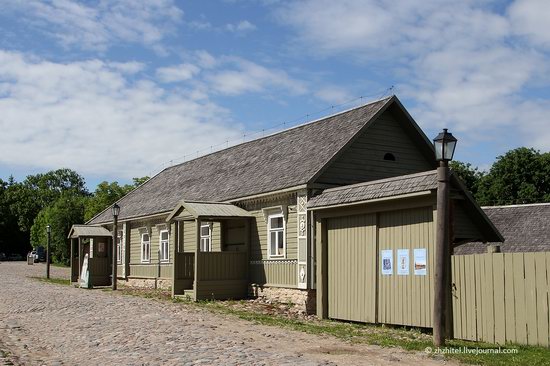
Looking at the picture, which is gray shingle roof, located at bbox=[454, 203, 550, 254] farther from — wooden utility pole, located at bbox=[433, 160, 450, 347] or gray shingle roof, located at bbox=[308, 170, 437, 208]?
wooden utility pole, located at bbox=[433, 160, 450, 347]

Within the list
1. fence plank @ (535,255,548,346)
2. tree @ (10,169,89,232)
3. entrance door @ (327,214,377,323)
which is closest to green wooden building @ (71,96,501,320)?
entrance door @ (327,214,377,323)

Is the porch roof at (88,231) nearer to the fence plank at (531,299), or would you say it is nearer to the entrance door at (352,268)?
the entrance door at (352,268)

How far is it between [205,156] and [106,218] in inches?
258

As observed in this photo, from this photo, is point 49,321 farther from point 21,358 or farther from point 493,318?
point 493,318

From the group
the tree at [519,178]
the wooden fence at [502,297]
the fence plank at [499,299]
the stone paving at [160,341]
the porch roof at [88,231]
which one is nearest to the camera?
the stone paving at [160,341]

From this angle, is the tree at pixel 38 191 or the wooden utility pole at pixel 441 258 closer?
the wooden utility pole at pixel 441 258

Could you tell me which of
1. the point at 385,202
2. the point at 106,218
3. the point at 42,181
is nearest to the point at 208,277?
the point at 385,202

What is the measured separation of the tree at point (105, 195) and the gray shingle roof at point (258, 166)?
31134 mm

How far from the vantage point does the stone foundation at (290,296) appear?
18500 millimetres

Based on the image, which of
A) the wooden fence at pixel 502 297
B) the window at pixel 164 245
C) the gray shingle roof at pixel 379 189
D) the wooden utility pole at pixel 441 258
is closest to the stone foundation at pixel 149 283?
the window at pixel 164 245

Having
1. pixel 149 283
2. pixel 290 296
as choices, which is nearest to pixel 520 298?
pixel 290 296

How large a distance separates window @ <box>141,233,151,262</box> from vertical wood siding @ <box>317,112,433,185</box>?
12900 millimetres

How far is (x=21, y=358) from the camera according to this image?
1057cm

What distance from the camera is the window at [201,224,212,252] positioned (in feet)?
79.8
